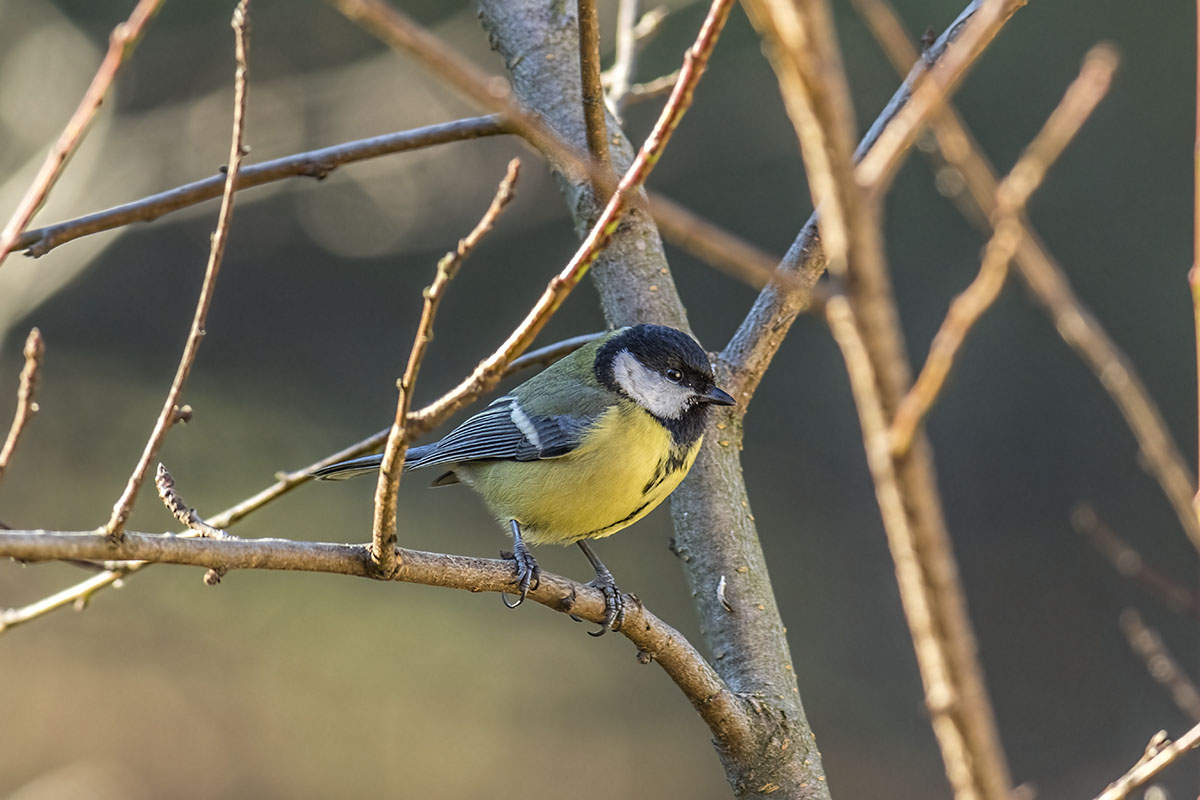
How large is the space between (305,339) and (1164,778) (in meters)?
6.89

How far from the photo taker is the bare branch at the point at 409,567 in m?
1.21

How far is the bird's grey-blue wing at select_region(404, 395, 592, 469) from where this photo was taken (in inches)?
114

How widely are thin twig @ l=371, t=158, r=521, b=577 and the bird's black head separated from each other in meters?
1.28

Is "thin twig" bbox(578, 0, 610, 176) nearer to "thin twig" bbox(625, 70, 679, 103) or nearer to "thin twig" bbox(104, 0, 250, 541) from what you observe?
"thin twig" bbox(104, 0, 250, 541)

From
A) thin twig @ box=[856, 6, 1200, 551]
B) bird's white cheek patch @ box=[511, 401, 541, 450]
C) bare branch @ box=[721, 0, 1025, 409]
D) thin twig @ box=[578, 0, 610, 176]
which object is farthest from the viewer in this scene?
bird's white cheek patch @ box=[511, 401, 541, 450]

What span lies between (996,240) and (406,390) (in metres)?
0.65

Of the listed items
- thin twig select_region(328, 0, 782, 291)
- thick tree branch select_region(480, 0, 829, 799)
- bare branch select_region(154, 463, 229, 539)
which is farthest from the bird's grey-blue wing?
thin twig select_region(328, 0, 782, 291)

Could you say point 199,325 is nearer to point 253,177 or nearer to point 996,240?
point 253,177

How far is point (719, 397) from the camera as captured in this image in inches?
104

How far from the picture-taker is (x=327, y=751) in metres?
7.33

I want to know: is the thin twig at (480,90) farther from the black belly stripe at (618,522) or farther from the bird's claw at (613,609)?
the black belly stripe at (618,522)

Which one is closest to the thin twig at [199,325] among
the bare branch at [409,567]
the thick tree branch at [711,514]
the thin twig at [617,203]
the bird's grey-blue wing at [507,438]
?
the bare branch at [409,567]

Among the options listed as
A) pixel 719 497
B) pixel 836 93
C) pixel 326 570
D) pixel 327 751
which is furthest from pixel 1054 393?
pixel 836 93

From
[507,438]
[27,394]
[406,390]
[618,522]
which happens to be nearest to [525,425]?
[507,438]
